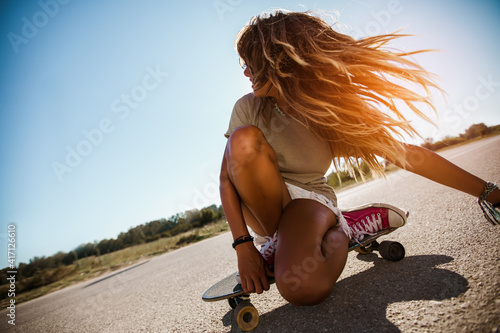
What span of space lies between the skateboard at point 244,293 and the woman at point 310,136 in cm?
16

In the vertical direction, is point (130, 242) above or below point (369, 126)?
below

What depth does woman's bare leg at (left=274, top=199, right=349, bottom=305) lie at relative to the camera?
1.08m

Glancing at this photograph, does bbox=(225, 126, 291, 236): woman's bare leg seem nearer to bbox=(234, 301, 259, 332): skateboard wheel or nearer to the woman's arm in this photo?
bbox=(234, 301, 259, 332): skateboard wheel

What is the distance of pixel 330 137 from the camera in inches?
69.9

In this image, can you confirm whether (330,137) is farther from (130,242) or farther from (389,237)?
(130,242)

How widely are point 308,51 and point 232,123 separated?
30.4 inches

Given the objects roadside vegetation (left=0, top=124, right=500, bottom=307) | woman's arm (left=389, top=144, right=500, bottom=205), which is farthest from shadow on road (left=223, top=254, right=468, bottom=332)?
roadside vegetation (left=0, top=124, right=500, bottom=307)

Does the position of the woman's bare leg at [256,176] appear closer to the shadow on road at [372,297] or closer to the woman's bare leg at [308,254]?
the woman's bare leg at [308,254]

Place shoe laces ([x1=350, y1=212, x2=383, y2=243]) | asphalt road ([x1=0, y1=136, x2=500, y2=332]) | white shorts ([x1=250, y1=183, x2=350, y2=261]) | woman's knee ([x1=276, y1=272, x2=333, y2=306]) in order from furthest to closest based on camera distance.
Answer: shoe laces ([x1=350, y1=212, x2=383, y2=243]) < white shorts ([x1=250, y1=183, x2=350, y2=261]) < woman's knee ([x1=276, y1=272, x2=333, y2=306]) < asphalt road ([x1=0, y1=136, x2=500, y2=332])

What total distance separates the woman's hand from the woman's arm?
1.17 metres

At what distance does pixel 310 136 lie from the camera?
1731 mm

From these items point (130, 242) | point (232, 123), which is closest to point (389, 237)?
point (232, 123)

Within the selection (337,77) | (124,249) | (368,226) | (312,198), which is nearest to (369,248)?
(368,226)

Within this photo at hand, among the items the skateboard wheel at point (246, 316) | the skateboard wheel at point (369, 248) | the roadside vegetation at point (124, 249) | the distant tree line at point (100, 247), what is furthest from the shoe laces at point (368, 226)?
the distant tree line at point (100, 247)
